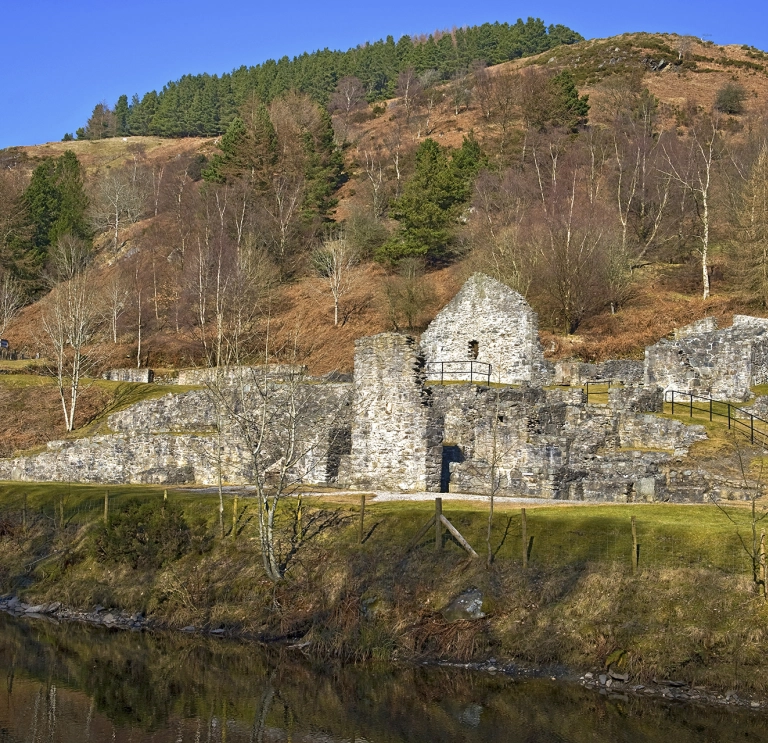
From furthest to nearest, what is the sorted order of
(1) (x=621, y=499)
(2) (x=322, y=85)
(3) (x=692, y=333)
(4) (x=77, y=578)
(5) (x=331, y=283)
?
(2) (x=322, y=85) → (5) (x=331, y=283) → (3) (x=692, y=333) → (1) (x=621, y=499) → (4) (x=77, y=578)

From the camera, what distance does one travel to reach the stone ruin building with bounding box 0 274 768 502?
32.9 meters

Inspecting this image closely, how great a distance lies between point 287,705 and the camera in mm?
20625

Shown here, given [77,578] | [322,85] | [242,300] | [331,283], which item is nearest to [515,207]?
[331,283]

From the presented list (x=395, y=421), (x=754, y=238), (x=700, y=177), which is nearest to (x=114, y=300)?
(x=395, y=421)

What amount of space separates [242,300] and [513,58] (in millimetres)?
119984

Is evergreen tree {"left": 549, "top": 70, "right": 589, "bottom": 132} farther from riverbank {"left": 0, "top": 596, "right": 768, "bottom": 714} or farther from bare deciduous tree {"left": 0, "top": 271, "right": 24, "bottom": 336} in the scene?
riverbank {"left": 0, "top": 596, "right": 768, "bottom": 714}

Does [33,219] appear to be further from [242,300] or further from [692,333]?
[692,333]

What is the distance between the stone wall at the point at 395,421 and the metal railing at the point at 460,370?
1840 centimetres

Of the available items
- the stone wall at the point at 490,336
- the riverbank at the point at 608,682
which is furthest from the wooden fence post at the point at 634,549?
the stone wall at the point at 490,336

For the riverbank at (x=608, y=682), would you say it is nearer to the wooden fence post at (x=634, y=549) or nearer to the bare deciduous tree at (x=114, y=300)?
the wooden fence post at (x=634, y=549)

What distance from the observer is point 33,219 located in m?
93.9

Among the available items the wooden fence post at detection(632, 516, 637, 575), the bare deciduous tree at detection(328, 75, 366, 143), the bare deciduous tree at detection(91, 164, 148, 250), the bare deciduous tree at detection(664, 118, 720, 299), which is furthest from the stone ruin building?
the bare deciduous tree at detection(328, 75, 366, 143)

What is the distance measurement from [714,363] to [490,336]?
40.0 ft

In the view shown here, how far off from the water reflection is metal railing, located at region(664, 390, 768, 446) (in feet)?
58.7
